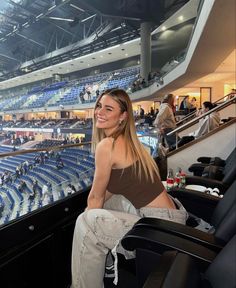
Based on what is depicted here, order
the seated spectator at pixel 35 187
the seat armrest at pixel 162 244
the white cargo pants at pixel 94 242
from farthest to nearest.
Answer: the seated spectator at pixel 35 187
the white cargo pants at pixel 94 242
the seat armrest at pixel 162 244

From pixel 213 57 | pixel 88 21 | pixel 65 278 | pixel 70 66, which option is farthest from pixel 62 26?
pixel 65 278

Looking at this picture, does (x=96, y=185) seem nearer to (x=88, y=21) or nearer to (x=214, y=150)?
(x=214, y=150)

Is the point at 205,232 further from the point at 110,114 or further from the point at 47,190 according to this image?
the point at 47,190

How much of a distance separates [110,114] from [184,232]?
20.5 inches

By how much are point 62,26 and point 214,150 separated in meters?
13.5

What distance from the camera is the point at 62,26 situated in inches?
546

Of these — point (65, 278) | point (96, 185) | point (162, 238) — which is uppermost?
point (96, 185)

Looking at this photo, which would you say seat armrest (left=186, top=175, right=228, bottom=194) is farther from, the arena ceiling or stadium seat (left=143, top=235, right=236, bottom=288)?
the arena ceiling

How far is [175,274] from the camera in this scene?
1.93 feet

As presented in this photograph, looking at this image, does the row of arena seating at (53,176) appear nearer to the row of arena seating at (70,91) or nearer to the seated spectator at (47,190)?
the seated spectator at (47,190)

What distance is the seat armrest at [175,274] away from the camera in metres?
0.57

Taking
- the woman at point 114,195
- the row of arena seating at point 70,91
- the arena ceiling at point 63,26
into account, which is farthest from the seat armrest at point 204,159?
the row of arena seating at point 70,91

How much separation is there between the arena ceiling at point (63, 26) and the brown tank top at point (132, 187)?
820cm

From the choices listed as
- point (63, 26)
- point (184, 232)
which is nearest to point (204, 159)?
point (184, 232)
